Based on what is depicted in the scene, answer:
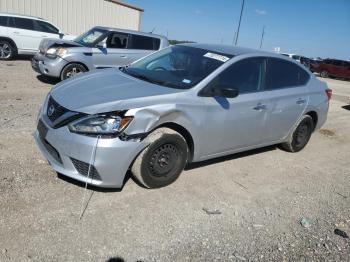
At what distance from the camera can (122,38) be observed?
11133 millimetres

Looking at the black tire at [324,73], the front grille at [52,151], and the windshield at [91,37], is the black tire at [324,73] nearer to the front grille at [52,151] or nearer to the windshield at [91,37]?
the windshield at [91,37]

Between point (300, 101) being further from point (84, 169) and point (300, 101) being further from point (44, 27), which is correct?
point (44, 27)

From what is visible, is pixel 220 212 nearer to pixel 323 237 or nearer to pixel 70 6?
pixel 323 237

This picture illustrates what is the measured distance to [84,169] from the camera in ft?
13.0

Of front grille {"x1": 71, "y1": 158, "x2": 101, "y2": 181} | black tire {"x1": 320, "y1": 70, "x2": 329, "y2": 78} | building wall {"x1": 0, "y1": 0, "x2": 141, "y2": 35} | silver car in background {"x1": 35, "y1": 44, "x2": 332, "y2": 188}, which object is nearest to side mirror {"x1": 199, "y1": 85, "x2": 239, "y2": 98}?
silver car in background {"x1": 35, "y1": 44, "x2": 332, "y2": 188}

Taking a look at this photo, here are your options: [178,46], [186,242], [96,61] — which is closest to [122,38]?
[96,61]

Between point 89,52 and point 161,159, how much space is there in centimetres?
680

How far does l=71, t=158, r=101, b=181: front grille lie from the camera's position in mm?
3925

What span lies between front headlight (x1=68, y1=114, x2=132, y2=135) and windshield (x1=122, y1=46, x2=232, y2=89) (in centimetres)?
102

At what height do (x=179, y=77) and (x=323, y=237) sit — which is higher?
(x=179, y=77)

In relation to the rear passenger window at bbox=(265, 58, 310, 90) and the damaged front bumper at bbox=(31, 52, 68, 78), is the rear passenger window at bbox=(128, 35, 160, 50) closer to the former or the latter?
the damaged front bumper at bbox=(31, 52, 68, 78)

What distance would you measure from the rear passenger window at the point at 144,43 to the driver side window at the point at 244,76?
21.3 ft

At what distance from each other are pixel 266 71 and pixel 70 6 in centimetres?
1932

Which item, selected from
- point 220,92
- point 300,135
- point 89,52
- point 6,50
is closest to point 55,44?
point 89,52
